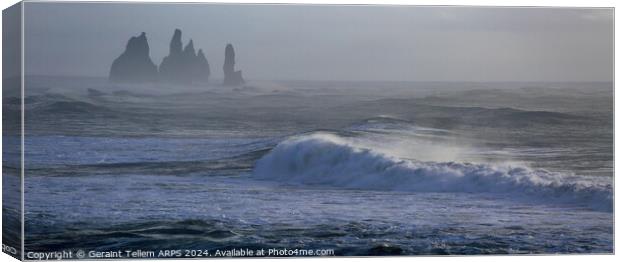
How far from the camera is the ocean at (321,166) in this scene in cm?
1750

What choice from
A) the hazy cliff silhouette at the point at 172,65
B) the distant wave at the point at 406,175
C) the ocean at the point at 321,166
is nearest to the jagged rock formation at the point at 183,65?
the hazy cliff silhouette at the point at 172,65

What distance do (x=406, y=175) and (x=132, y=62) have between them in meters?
3.45

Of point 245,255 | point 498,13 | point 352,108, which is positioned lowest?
point 245,255

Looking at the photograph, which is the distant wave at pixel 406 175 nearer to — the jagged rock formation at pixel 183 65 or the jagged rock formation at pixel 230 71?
the jagged rock formation at pixel 230 71

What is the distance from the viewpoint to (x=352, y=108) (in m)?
18.2

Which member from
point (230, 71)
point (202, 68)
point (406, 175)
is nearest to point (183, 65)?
point (202, 68)

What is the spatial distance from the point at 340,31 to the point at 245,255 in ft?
9.40

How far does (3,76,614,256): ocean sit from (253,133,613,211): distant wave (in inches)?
0.7

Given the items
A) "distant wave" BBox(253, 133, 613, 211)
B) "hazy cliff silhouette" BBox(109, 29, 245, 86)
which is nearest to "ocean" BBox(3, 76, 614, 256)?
"distant wave" BBox(253, 133, 613, 211)

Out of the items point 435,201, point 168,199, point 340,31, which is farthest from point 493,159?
point 168,199

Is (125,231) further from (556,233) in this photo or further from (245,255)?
(556,233)

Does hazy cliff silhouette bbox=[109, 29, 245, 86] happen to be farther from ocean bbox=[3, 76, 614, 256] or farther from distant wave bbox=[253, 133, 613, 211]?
distant wave bbox=[253, 133, 613, 211]

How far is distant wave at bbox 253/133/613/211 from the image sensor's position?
1811cm

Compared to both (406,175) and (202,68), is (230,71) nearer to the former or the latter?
(202,68)
